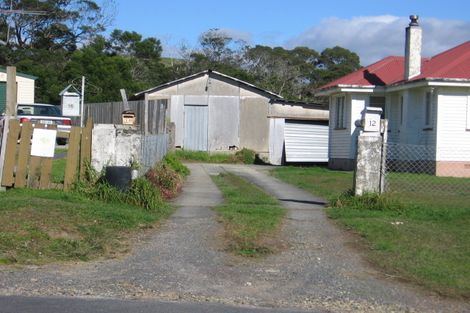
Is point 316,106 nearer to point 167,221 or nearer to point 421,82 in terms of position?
point 421,82

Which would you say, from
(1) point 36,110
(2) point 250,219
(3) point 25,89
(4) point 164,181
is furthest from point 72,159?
(3) point 25,89

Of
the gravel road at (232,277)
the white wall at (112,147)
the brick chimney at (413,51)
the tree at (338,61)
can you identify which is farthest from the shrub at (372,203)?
the tree at (338,61)

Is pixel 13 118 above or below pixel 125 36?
below

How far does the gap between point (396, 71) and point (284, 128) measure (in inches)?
297

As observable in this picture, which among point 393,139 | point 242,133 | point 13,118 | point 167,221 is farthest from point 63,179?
point 242,133

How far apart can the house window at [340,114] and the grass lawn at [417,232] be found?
10.1 metres

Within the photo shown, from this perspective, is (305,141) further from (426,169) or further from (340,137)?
(426,169)

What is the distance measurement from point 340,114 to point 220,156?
7.29 m

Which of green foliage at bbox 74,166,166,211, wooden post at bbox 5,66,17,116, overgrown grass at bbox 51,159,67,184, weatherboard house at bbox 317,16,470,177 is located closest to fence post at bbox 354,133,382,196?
green foliage at bbox 74,166,166,211

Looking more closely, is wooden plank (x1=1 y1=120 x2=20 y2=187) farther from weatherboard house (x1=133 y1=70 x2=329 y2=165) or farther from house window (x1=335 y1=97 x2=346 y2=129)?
weatherboard house (x1=133 y1=70 x2=329 y2=165)

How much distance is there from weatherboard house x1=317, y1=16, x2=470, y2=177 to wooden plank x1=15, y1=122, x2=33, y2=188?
11.4m

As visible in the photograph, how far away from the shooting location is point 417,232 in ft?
35.9

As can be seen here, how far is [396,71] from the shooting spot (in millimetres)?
26938

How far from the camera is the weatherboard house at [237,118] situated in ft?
109
